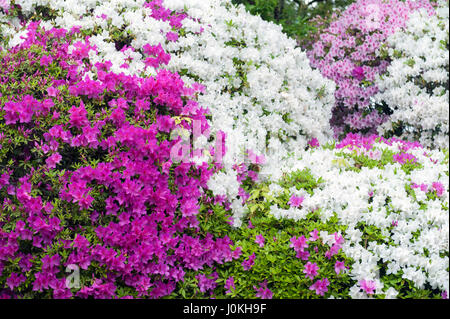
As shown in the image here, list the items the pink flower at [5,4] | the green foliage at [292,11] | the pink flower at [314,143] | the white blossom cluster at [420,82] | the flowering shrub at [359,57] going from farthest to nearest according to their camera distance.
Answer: the green foliage at [292,11], the flowering shrub at [359,57], the white blossom cluster at [420,82], the pink flower at [314,143], the pink flower at [5,4]

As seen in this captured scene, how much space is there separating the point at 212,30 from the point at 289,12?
12.9ft

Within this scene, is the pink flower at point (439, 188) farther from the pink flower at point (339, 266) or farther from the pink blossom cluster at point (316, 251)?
the pink flower at point (339, 266)

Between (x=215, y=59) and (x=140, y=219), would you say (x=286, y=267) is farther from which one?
(x=215, y=59)

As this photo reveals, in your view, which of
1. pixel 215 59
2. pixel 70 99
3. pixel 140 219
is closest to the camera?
pixel 140 219

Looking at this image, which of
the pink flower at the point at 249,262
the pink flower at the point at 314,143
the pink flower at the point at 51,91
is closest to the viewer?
the pink flower at the point at 249,262

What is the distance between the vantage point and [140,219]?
3.99 m

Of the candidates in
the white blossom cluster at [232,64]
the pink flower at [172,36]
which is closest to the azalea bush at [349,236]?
the white blossom cluster at [232,64]

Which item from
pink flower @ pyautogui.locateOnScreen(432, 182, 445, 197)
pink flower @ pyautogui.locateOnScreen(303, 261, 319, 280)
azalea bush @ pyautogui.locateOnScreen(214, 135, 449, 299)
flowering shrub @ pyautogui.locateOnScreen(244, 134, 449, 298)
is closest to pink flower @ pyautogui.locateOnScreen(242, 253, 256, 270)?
azalea bush @ pyautogui.locateOnScreen(214, 135, 449, 299)

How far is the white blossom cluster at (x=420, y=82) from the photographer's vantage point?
616 centimetres

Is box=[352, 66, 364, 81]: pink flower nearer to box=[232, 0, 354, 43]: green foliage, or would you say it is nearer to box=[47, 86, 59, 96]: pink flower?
box=[232, 0, 354, 43]: green foliage

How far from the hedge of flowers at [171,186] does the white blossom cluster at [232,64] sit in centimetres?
3

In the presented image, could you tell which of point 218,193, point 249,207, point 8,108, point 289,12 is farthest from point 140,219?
point 289,12

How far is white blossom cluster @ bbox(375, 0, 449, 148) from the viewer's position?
6.16 meters
